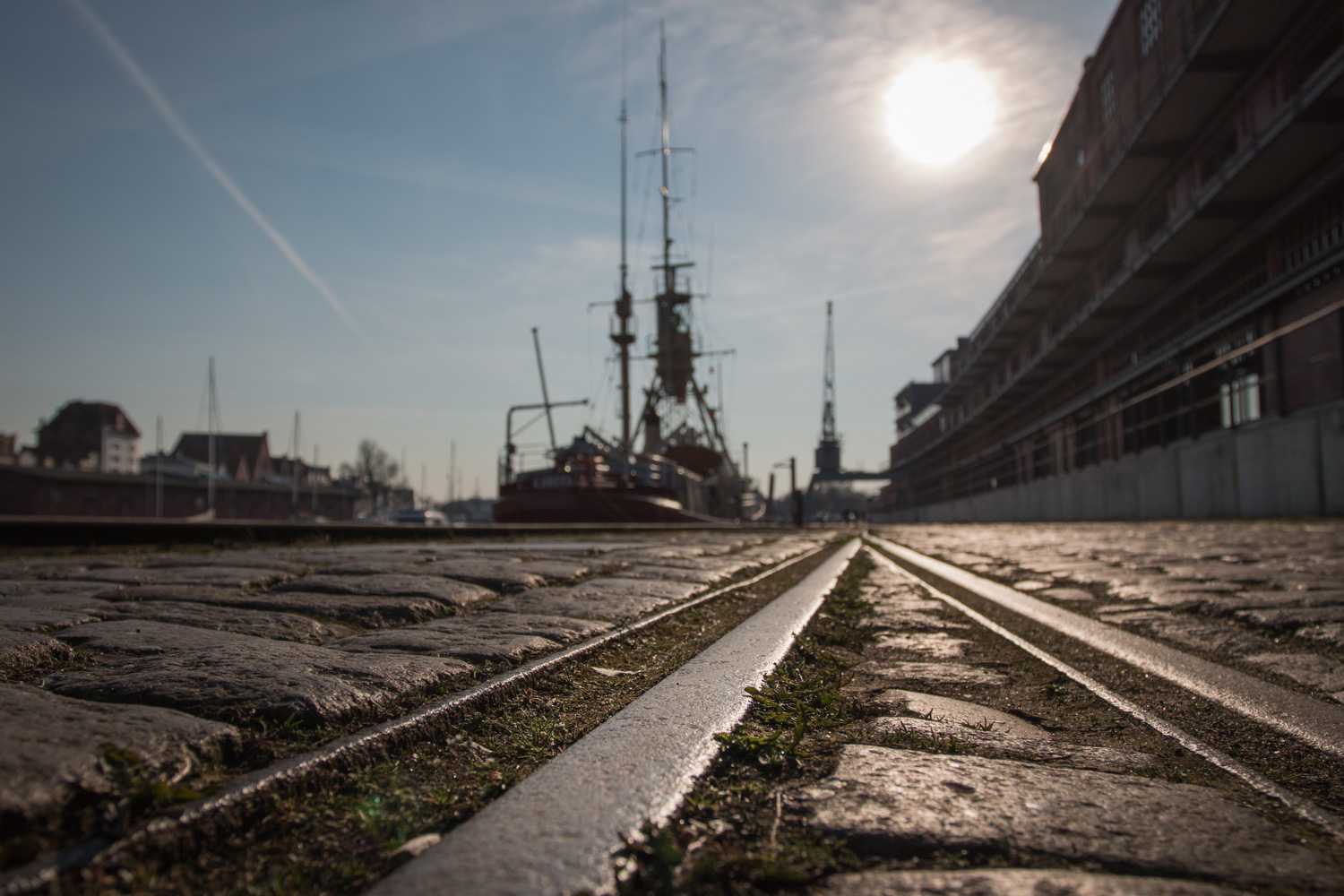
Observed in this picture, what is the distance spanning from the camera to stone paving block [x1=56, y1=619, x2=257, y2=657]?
1.59 m

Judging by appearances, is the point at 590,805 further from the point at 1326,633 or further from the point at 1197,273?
the point at 1197,273

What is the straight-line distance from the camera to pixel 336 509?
2312 inches

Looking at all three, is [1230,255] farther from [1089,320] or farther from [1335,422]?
[1335,422]

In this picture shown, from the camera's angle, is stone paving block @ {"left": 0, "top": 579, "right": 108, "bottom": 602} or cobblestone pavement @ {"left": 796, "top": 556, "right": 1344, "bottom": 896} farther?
stone paving block @ {"left": 0, "top": 579, "right": 108, "bottom": 602}

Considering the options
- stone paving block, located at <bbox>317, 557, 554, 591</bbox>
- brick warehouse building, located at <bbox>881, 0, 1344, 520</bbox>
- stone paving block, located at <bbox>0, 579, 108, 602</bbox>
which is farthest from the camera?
brick warehouse building, located at <bbox>881, 0, 1344, 520</bbox>

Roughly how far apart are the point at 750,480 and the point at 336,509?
30.1 metres

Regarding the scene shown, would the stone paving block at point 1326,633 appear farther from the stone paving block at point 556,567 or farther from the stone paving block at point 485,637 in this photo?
the stone paving block at point 556,567

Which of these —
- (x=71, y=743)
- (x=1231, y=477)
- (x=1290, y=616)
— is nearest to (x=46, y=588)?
(x=71, y=743)

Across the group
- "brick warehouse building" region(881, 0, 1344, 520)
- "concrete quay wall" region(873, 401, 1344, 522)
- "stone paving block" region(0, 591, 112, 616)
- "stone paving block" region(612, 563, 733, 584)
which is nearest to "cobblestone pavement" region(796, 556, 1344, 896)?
"stone paving block" region(0, 591, 112, 616)

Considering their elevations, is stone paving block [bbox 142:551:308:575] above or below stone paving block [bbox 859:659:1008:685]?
above

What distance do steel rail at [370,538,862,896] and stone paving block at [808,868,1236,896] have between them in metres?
0.22

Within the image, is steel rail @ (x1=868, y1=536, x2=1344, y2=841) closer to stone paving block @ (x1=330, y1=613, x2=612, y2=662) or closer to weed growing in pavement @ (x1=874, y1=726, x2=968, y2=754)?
weed growing in pavement @ (x1=874, y1=726, x2=968, y2=754)

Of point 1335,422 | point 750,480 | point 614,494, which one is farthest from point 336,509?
point 1335,422

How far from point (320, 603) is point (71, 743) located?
154 centimetres
